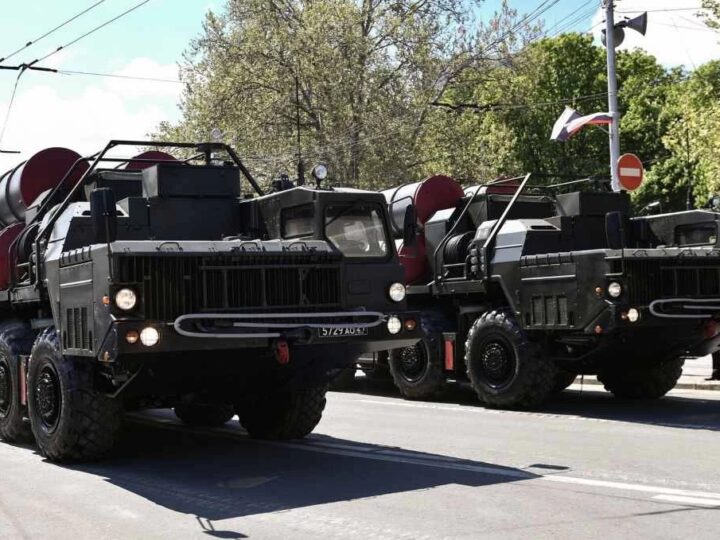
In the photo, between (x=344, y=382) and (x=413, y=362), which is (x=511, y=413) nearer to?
(x=413, y=362)

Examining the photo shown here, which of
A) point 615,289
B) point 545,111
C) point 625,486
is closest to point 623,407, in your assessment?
point 615,289

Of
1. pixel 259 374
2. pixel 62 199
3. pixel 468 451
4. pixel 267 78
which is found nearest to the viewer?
pixel 259 374

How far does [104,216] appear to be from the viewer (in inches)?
309

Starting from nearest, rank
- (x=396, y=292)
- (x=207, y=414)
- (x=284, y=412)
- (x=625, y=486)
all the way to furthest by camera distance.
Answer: (x=625, y=486)
(x=396, y=292)
(x=284, y=412)
(x=207, y=414)

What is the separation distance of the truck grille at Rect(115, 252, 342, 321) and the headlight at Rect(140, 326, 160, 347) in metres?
0.12

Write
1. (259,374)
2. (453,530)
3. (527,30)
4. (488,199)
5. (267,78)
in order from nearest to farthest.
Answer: (453,530)
(259,374)
(488,199)
(267,78)
(527,30)

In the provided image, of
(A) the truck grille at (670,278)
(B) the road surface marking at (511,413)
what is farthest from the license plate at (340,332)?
(B) the road surface marking at (511,413)

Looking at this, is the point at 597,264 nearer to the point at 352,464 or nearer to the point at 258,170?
the point at 352,464

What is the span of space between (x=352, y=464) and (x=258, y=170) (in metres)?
25.7

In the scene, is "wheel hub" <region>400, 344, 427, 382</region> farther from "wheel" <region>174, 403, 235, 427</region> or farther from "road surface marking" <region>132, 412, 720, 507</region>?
"road surface marking" <region>132, 412, 720, 507</region>

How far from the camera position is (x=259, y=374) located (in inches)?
338

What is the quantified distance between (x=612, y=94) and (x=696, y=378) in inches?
317

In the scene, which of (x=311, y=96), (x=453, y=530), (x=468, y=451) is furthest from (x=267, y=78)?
(x=453, y=530)

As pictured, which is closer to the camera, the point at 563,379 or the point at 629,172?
the point at 563,379
